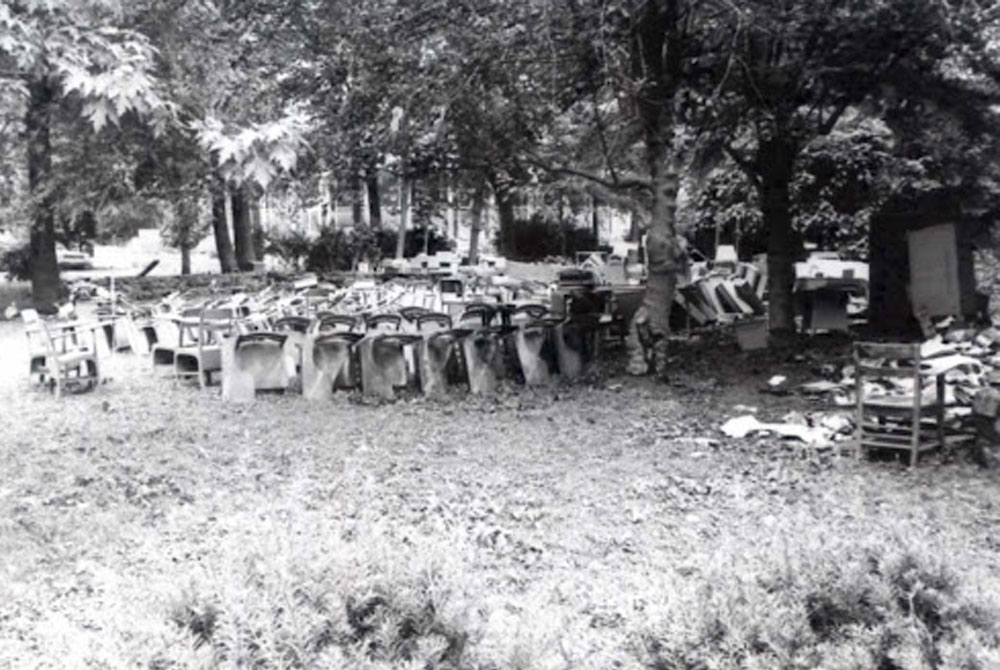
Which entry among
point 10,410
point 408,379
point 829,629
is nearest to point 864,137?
point 408,379

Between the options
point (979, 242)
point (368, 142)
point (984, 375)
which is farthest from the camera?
point (979, 242)

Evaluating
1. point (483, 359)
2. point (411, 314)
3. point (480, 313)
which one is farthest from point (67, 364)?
point (480, 313)

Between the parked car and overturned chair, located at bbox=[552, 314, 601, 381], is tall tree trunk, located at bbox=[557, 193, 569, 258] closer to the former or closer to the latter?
the parked car

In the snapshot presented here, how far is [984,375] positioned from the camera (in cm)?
980

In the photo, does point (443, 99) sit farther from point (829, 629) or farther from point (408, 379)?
point (829, 629)

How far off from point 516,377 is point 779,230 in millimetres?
4724

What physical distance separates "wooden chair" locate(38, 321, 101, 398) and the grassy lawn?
31cm

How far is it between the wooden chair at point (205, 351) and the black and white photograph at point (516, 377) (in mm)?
86

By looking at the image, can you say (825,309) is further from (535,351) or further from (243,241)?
(243,241)

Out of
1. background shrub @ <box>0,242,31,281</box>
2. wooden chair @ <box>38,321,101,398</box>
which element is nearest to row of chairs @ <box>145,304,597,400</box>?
wooden chair @ <box>38,321,101,398</box>

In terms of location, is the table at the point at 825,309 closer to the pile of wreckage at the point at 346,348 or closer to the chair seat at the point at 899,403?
the pile of wreckage at the point at 346,348

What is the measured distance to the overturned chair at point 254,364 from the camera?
11000mm

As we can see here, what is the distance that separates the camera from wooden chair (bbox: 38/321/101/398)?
1129 centimetres

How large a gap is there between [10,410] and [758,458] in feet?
26.3
